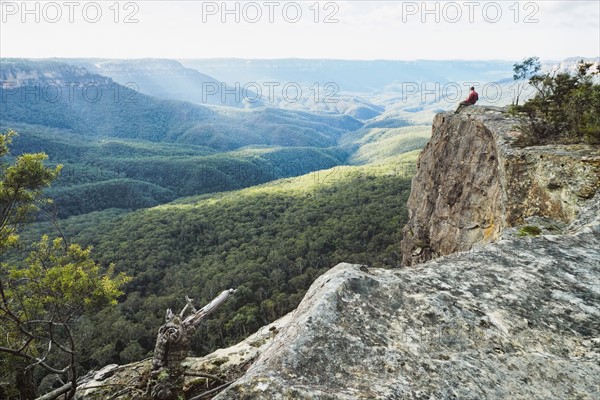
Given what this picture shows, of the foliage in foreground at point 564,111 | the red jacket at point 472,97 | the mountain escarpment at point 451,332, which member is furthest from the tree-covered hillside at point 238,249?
the foliage in foreground at point 564,111

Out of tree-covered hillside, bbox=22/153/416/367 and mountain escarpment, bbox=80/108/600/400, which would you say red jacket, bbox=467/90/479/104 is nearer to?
mountain escarpment, bbox=80/108/600/400

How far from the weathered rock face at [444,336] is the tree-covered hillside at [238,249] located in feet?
123

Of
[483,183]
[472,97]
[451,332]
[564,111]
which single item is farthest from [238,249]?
[451,332]

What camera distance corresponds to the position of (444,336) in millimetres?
4176

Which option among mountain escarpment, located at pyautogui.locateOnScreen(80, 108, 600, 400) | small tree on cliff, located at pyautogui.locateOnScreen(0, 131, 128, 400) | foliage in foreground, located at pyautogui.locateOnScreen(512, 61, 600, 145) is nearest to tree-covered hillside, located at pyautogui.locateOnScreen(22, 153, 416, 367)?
small tree on cliff, located at pyautogui.locateOnScreen(0, 131, 128, 400)

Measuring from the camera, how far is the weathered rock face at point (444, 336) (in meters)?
3.42

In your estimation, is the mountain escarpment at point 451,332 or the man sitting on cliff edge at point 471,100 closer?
the mountain escarpment at point 451,332

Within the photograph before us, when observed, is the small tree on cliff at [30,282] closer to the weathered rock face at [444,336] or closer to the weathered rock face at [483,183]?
the weathered rock face at [444,336]

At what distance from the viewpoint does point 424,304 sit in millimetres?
4625

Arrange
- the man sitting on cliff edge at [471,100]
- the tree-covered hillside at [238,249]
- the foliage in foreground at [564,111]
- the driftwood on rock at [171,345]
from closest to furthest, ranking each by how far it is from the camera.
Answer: the driftwood on rock at [171,345]
the foliage in foreground at [564,111]
the man sitting on cliff edge at [471,100]
the tree-covered hillside at [238,249]

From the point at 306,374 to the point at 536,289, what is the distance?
149 inches

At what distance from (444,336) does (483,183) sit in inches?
664

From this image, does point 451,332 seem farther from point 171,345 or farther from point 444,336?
point 171,345

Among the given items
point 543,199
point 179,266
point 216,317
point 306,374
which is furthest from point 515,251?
point 179,266
